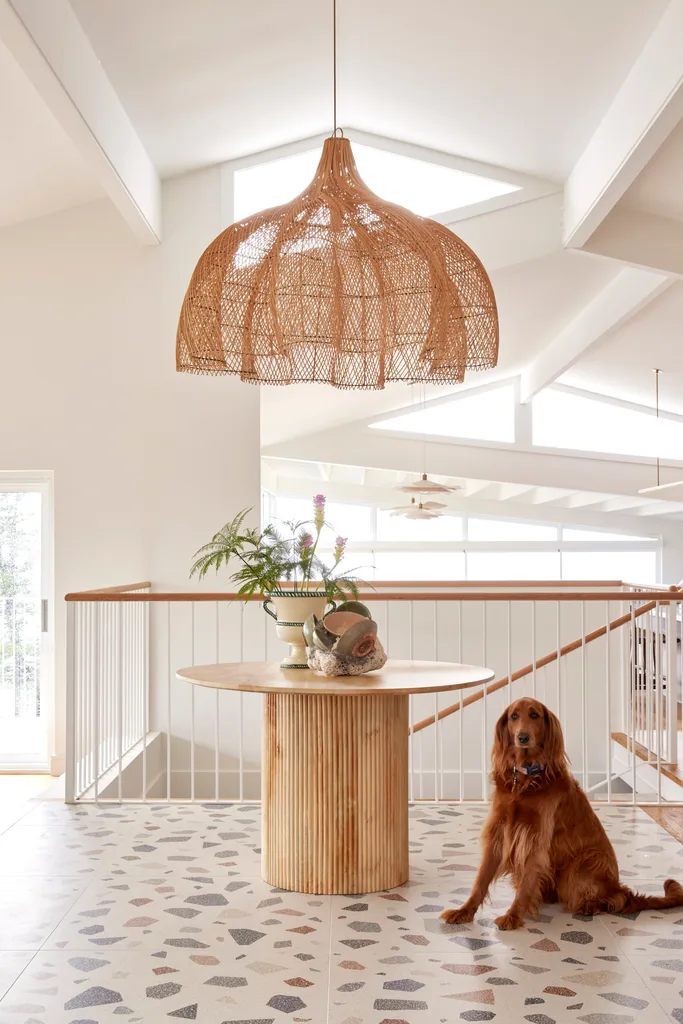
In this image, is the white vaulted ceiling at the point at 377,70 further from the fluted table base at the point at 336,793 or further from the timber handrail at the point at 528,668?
the fluted table base at the point at 336,793

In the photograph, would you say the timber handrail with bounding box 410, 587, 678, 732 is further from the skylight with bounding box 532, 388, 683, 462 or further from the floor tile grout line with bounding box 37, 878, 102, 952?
the skylight with bounding box 532, 388, 683, 462

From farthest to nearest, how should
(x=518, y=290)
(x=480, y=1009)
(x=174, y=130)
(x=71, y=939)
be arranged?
1. (x=518, y=290)
2. (x=174, y=130)
3. (x=71, y=939)
4. (x=480, y=1009)

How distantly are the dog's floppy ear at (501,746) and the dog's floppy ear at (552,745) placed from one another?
0.13 m

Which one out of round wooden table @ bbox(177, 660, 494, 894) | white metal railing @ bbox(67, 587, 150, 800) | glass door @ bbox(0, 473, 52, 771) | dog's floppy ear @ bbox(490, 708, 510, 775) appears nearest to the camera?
dog's floppy ear @ bbox(490, 708, 510, 775)

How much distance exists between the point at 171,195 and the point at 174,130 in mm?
627

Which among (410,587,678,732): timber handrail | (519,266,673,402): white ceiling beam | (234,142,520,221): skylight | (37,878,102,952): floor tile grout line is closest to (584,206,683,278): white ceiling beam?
(519,266,673,402): white ceiling beam

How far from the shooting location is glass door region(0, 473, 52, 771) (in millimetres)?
6359

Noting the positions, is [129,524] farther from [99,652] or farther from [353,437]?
[353,437]

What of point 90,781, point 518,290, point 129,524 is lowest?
point 90,781

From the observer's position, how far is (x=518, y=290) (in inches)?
305

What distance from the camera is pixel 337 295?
3.06m

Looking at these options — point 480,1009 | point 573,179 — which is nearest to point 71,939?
point 480,1009

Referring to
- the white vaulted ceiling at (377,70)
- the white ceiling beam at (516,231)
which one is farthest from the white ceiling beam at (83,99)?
the white ceiling beam at (516,231)

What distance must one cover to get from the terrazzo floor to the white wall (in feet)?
7.97
